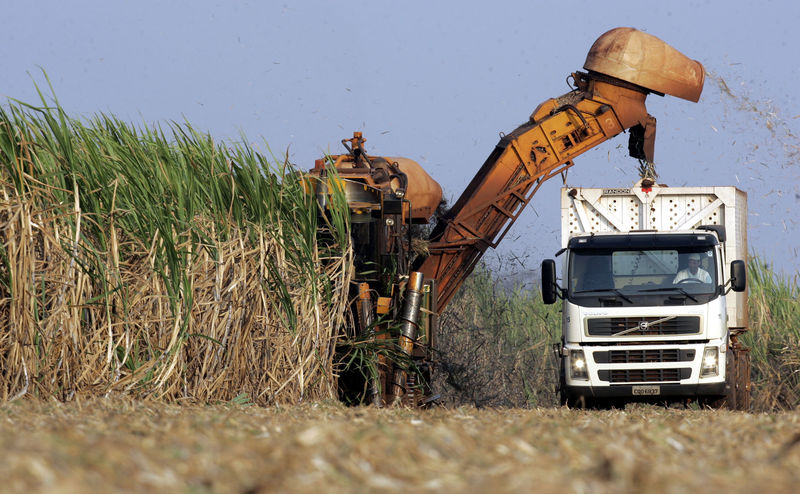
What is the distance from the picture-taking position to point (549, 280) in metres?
12.6

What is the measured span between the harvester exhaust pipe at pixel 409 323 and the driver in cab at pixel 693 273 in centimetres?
337

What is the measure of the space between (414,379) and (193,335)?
311 cm

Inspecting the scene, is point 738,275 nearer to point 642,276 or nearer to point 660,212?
point 642,276

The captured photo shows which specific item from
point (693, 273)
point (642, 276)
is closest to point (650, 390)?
point (642, 276)

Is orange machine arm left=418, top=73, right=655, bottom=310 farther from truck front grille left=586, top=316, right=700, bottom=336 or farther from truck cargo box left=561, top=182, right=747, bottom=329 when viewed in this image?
truck front grille left=586, top=316, right=700, bottom=336

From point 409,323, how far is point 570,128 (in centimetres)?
513

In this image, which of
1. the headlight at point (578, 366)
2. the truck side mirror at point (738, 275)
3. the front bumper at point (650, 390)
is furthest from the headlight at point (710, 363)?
the headlight at point (578, 366)

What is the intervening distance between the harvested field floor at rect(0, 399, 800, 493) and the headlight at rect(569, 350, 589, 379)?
22.1 ft

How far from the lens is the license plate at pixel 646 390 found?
12.1 m

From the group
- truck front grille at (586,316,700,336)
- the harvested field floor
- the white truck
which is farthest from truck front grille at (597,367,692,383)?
the harvested field floor

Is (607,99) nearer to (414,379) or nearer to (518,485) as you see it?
(414,379)

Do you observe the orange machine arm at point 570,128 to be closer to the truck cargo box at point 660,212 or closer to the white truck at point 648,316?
the truck cargo box at point 660,212

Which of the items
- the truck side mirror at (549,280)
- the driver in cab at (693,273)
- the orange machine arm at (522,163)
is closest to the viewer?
the driver in cab at (693,273)

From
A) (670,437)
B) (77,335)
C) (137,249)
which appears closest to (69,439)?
(670,437)
